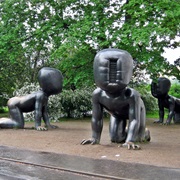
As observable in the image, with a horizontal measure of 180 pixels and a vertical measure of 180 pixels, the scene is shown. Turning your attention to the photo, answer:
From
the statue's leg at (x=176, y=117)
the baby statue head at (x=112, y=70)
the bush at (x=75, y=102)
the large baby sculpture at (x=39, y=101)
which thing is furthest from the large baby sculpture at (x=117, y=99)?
the bush at (x=75, y=102)

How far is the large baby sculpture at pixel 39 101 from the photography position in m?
14.5

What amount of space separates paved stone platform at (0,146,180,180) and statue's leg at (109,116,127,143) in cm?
245

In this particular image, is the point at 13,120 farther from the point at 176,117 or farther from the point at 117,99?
the point at 176,117

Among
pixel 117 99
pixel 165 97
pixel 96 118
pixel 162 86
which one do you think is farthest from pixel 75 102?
pixel 117 99

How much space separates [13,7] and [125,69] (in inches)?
498

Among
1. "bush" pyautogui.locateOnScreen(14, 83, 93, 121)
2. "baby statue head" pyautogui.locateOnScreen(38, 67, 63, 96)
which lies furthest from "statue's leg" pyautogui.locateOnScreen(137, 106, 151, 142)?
"bush" pyautogui.locateOnScreen(14, 83, 93, 121)

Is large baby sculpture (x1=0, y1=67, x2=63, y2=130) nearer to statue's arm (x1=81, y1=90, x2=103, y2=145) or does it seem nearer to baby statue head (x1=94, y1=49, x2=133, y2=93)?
statue's arm (x1=81, y1=90, x2=103, y2=145)

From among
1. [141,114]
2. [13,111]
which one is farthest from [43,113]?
[141,114]

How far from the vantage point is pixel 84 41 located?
17531 mm

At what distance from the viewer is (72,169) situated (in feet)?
21.6

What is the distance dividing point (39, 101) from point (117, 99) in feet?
18.8

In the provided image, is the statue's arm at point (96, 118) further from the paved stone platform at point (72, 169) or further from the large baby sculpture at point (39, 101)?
the large baby sculpture at point (39, 101)

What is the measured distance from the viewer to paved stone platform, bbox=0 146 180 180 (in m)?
6.07

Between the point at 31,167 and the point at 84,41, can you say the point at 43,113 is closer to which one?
the point at 84,41
